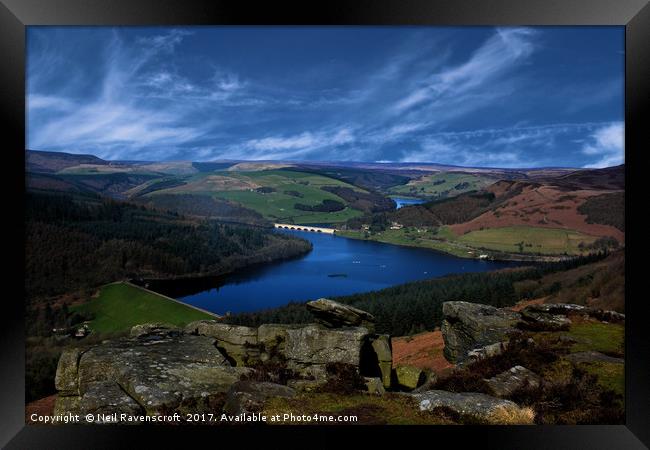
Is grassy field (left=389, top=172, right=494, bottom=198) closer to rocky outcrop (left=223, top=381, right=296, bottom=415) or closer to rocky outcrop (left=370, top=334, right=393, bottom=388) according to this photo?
rocky outcrop (left=370, top=334, right=393, bottom=388)

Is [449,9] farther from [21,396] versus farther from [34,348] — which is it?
[34,348]

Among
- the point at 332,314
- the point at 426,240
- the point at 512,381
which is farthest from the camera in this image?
the point at 426,240

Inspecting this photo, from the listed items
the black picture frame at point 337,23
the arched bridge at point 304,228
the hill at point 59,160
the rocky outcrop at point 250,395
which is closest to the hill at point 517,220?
the black picture frame at point 337,23

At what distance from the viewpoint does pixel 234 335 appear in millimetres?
5555

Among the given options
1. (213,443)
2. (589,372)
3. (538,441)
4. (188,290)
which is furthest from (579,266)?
(188,290)

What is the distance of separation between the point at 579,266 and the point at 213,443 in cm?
1387

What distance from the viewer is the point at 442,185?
12547mm

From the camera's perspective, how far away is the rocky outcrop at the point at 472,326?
18.9 feet

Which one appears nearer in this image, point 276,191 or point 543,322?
point 543,322

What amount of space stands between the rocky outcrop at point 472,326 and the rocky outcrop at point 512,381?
0.92 meters

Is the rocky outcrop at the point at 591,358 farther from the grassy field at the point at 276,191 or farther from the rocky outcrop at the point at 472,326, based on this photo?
the grassy field at the point at 276,191

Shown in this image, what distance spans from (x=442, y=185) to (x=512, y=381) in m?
9.10

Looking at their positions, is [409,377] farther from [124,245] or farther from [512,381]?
[124,245]

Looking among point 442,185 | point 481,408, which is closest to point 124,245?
point 442,185
